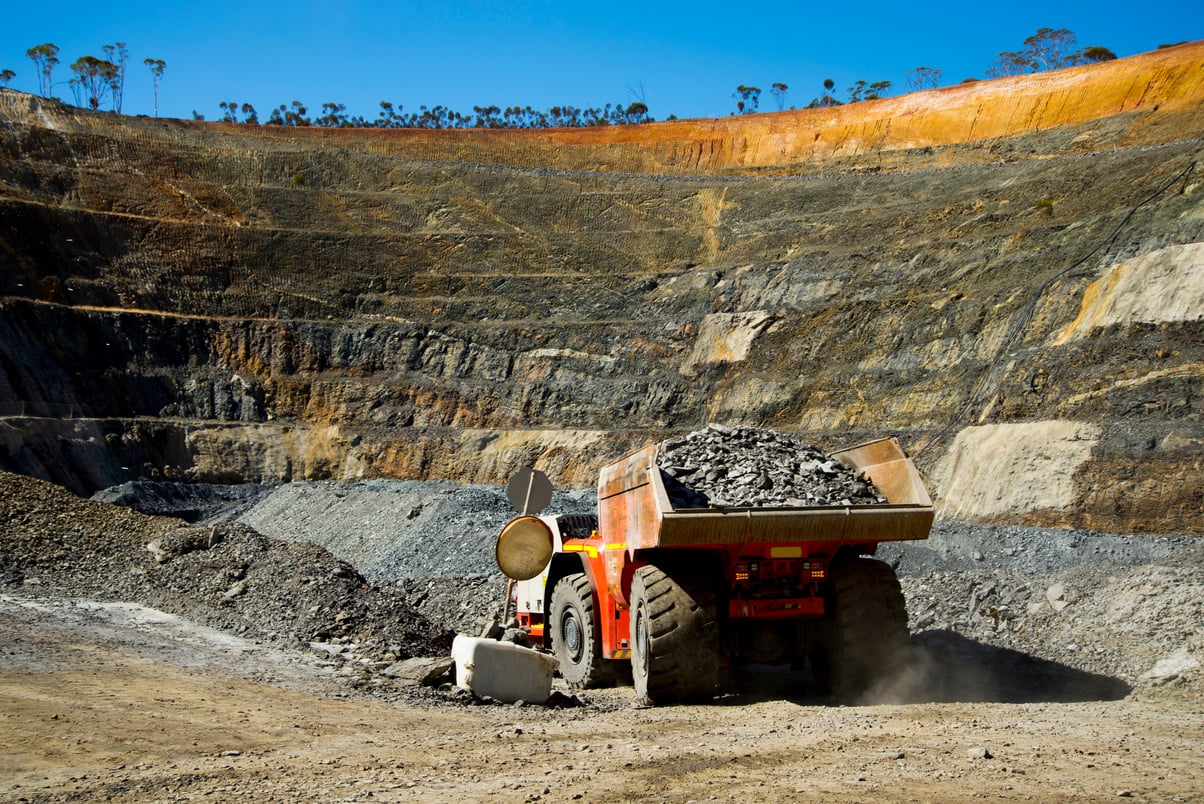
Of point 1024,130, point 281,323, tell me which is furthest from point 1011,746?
point 1024,130

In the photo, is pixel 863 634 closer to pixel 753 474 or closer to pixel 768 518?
pixel 768 518

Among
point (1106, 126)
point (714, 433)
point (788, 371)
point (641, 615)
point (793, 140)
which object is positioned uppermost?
point (793, 140)

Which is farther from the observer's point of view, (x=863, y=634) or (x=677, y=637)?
(x=863, y=634)

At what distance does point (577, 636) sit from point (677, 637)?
262 centimetres

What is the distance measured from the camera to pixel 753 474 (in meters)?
9.79

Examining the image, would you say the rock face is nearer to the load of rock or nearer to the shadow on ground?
the shadow on ground

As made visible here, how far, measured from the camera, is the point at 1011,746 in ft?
23.1

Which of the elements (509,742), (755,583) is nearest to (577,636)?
(755,583)

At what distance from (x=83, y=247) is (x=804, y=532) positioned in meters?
39.7

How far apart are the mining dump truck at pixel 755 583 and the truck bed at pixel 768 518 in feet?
0.04

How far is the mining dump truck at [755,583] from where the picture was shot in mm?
9031

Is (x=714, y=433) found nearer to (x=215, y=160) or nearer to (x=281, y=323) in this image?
(x=281, y=323)

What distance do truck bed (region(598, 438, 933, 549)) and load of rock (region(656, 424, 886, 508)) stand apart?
0.58 ft

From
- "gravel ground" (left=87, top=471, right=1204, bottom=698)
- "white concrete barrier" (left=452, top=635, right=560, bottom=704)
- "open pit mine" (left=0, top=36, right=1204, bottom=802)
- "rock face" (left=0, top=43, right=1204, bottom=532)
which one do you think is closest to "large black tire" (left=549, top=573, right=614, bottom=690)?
"open pit mine" (left=0, top=36, right=1204, bottom=802)
